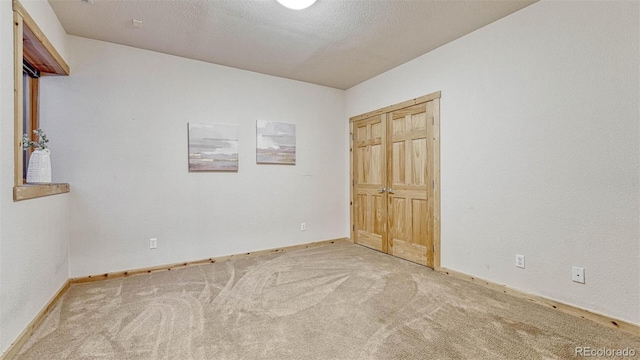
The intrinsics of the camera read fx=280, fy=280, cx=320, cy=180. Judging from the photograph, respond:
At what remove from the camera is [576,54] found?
2293 mm

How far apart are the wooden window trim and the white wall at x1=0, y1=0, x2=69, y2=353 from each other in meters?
0.06

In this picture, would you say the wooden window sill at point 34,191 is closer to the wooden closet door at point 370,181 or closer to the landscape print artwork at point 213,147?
the landscape print artwork at point 213,147

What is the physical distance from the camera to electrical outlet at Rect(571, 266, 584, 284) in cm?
227

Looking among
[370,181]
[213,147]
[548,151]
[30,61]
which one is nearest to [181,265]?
[213,147]

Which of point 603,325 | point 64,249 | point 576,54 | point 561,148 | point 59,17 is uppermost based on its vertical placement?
point 59,17

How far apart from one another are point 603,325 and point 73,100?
524cm

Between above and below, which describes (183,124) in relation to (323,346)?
above

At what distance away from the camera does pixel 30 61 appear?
2609 mm

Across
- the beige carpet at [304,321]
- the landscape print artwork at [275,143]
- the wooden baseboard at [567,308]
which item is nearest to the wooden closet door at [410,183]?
the beige carpet at [304,321]

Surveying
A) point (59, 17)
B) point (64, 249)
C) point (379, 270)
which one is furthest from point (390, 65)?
point (64, 249)

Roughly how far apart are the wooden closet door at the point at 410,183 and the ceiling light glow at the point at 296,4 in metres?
1.92

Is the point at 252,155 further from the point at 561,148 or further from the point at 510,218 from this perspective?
the point at 561,148
